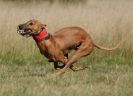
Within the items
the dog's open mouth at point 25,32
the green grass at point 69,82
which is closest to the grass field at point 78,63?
the green grass at point 69,82

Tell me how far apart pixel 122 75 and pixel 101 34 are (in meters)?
3.79

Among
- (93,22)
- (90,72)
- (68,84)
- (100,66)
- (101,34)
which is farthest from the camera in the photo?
(93,22)

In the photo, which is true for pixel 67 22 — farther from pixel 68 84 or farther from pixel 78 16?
pixel 68 84

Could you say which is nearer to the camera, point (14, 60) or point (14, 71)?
point (14, 71)

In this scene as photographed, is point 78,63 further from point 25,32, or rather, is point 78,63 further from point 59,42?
point 25,32

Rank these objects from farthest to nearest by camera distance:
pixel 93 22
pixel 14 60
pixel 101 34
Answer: pixel 93 22, pixel 101 34, pixel 14 60

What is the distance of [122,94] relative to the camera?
21.5ft

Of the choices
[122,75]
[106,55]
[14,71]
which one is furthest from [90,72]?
[106,55]

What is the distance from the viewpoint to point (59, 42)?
8375 millimetres

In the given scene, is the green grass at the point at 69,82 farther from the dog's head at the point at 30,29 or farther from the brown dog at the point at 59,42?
the dog's head at the point at 30,29

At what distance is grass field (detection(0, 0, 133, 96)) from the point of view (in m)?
6.84

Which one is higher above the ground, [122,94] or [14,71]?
[122,94]

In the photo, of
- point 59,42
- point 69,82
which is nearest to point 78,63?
point 59,42

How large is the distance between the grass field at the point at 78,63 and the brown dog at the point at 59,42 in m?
0.30
